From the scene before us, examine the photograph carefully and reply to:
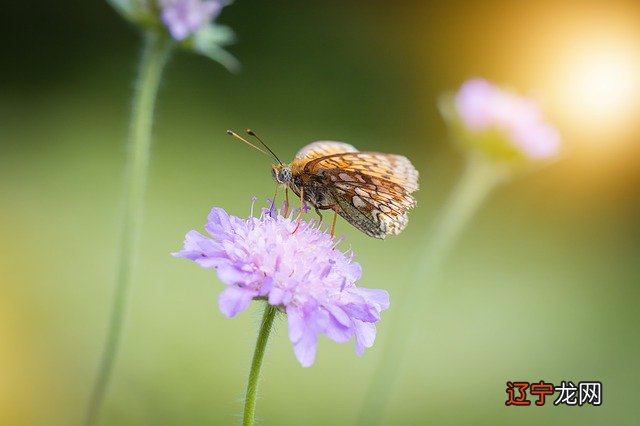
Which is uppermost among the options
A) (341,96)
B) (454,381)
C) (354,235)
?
(341,96)

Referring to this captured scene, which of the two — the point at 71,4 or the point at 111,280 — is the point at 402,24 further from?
the point at 111,280

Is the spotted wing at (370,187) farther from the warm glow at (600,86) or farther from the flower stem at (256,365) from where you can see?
the warm glow at (600,86)

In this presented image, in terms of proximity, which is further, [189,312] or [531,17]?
[531,17]

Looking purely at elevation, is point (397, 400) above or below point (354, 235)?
below

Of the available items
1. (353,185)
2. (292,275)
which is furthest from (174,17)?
(292,275)

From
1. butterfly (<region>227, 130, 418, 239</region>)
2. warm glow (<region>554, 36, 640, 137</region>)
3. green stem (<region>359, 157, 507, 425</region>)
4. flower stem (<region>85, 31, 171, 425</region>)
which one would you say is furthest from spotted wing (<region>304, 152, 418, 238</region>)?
warm glow (<region>554, 36, 640, 137</region>)

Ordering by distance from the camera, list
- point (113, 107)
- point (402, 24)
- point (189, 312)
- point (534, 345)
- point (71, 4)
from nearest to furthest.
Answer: point (189, 312) → point (534, 345) → point (113, 107) → point (71, 4) → point (402, 24)

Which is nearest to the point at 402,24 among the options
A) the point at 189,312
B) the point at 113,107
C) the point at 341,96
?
the point at 341,96
